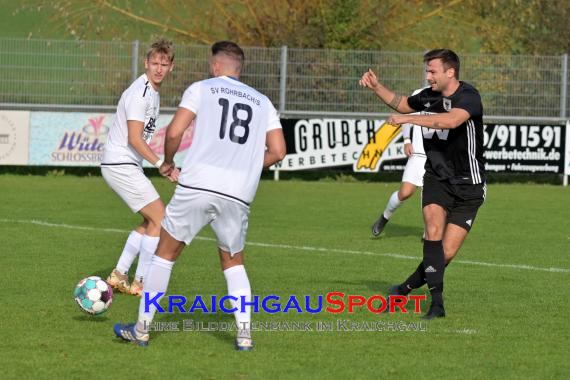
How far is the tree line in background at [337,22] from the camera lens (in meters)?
27.0

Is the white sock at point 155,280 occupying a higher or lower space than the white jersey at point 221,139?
lower

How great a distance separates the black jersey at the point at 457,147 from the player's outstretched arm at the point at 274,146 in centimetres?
179

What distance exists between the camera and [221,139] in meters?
7.41

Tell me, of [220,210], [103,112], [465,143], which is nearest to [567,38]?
[103,112]

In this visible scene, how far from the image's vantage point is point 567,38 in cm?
2912

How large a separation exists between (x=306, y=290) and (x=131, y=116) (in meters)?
2.12

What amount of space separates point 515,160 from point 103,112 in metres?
7.77

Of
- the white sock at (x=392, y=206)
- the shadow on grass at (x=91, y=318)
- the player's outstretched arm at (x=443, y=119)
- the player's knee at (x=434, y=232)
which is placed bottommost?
the shadow on grass at (x=91, y=318)

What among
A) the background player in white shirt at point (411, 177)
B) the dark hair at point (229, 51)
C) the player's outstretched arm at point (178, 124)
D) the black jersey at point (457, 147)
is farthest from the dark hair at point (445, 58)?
the background player in white shirt at point (411, 177)

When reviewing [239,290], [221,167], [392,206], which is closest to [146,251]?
[239,290]

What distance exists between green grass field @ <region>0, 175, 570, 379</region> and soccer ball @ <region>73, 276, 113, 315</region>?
125 mm

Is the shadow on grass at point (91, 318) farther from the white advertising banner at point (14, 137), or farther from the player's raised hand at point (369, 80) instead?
the white advertising banner at point (14, 137)

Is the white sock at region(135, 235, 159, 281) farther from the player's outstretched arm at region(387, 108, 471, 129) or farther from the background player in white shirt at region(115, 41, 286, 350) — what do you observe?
the player's outstretched arm at region(387, 108, 471, 129)

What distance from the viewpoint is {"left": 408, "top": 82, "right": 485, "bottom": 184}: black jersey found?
9.08 metres
